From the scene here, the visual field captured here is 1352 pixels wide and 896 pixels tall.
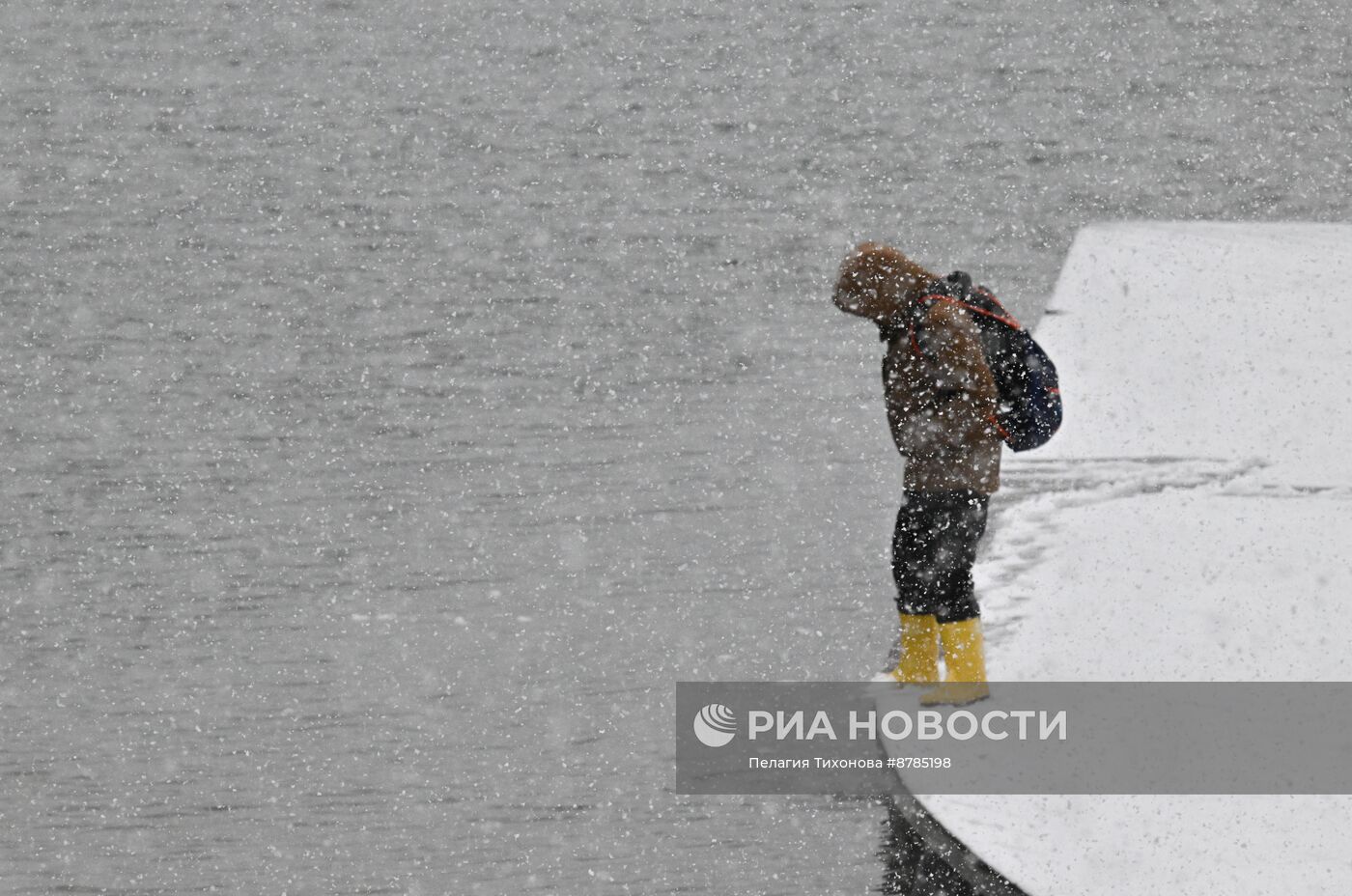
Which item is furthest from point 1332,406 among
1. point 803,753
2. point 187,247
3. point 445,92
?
point 187,247

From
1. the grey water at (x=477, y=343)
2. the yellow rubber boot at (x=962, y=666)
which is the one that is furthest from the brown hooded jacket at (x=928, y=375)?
the grey water at (x=477, y=343)

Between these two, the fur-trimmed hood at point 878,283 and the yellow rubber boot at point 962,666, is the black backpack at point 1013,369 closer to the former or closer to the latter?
the fur-trimmed hood at point 878,283

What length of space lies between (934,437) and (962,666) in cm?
43

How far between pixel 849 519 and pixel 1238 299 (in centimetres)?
126

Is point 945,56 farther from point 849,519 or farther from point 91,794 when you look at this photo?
point 91,794

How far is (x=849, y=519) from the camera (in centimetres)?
300

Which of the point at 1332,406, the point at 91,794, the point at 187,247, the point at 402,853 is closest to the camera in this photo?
the point at 402,853

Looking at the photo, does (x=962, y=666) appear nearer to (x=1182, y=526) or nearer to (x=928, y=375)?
(x=928, y=375)

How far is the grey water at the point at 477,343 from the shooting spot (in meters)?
2.84

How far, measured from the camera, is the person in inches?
72.3

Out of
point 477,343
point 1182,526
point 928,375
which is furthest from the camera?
point 477,343

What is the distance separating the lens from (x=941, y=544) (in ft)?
6.39

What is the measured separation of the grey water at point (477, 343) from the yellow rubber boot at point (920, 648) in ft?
2.31

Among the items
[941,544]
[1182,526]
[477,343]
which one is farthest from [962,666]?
[477,343]
